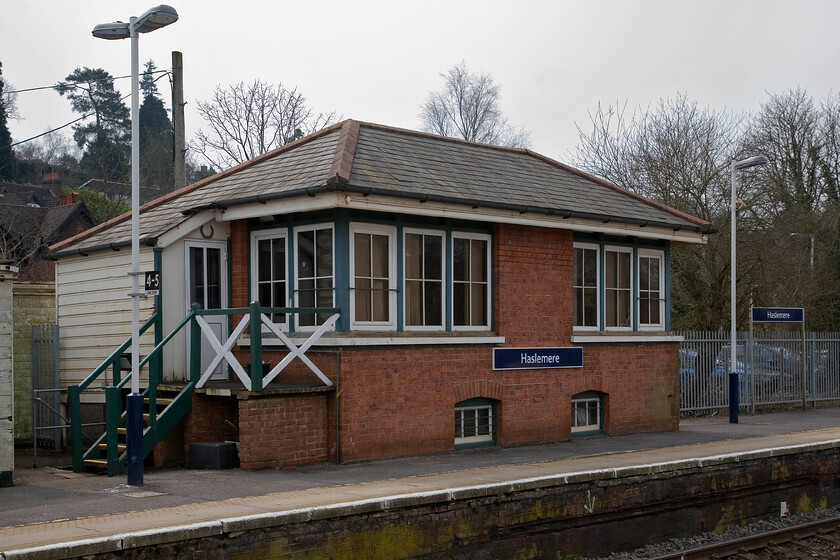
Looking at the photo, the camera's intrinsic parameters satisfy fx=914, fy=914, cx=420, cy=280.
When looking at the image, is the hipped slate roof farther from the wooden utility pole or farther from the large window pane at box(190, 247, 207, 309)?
the wooden utility pole

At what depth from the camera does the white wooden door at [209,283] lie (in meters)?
13.2

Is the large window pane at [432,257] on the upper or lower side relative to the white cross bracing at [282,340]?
upper

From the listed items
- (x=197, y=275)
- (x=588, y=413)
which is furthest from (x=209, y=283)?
(x=588, y=413)

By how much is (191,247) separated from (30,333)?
4.59m

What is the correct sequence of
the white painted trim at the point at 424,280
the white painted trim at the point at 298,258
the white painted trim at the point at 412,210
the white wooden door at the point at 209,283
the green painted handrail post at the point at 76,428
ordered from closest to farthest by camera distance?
the green painted handrail post at the point at 76,428 < the white painted trim at the point at 412,210 < the white painted trim at the point at 298,258 < the white painted trim at the point at 424,280 < the white wooden door at the point at 209,283

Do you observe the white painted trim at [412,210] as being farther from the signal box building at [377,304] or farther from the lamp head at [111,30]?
the lamp head at [111,30]

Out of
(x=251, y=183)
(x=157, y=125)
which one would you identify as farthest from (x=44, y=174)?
(x=251, y=183)

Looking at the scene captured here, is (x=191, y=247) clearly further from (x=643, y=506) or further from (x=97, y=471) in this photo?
(x=643, y=506)

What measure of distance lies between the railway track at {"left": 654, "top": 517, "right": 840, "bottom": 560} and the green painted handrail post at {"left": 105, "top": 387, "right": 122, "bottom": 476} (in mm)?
6484

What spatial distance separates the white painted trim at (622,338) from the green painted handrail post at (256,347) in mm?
5609

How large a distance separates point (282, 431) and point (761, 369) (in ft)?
47.7

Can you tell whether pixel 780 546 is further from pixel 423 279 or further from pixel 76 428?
pixel 76 428

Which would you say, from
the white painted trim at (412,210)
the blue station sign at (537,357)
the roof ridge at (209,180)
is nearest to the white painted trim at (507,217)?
the white painted trim at (412,210)

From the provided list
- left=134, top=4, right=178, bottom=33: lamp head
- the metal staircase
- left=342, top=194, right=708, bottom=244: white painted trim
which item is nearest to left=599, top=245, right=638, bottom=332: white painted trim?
left=342, top=194, right=708, bottom=244: white painted trim
